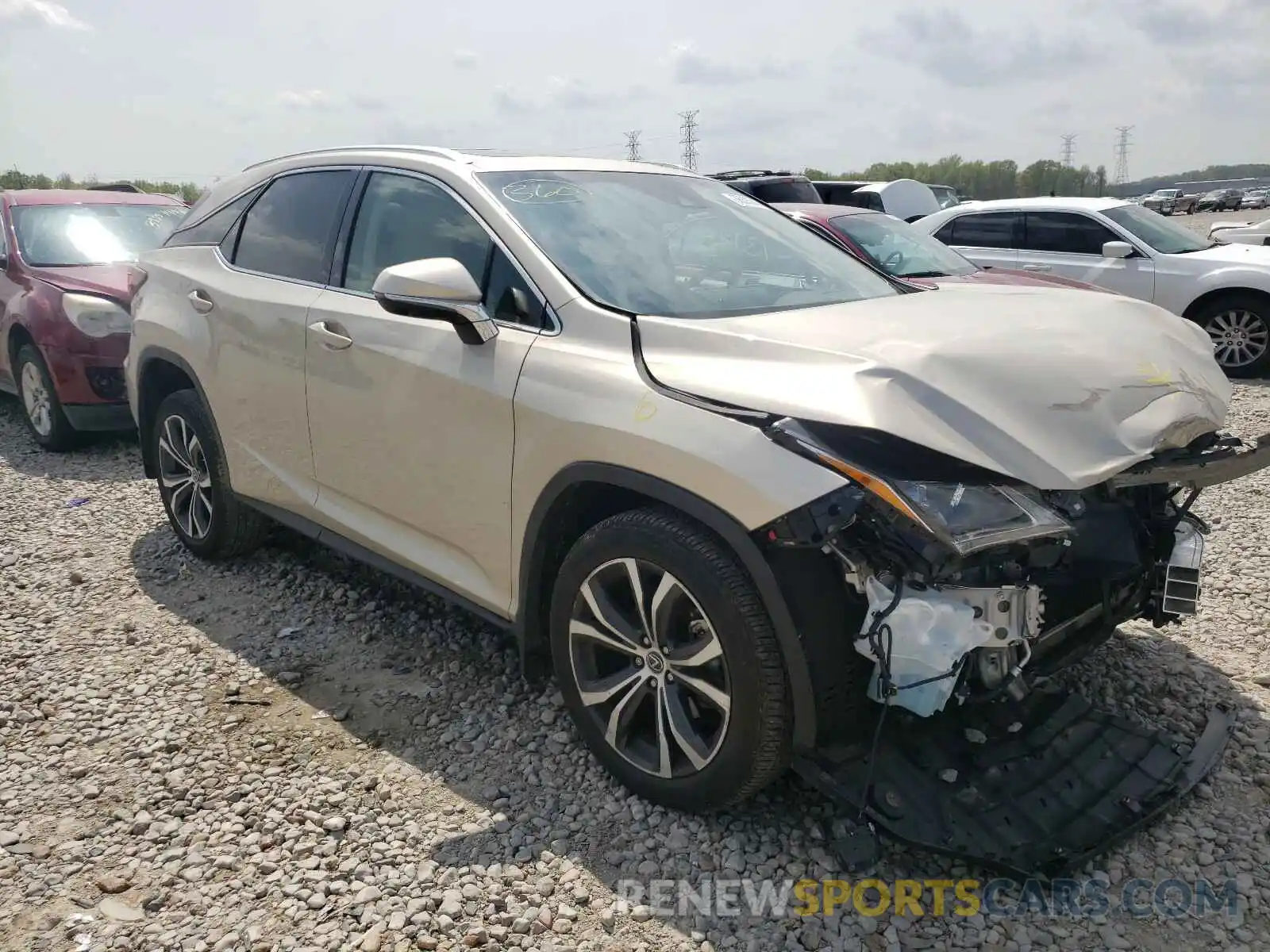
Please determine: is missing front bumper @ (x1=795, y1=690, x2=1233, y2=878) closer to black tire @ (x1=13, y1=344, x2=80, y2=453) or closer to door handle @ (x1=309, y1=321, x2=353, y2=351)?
door handle @ (x1=309, y1=321, x2=353, y2=351)

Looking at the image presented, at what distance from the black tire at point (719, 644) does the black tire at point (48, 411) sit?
5.73 meters

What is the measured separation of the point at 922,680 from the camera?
7.53 ft

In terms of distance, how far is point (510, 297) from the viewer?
3.07m

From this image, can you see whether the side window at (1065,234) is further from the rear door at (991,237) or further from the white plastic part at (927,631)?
the white plastic part at (927,631)

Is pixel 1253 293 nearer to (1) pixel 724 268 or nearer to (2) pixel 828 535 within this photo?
(1) pixel 724 268

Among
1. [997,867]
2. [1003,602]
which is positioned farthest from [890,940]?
[1003,602]

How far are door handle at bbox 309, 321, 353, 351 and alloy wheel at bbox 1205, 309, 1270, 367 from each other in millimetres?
8258

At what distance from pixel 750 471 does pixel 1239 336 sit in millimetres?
8497

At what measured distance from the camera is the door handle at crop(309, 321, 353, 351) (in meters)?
3.47

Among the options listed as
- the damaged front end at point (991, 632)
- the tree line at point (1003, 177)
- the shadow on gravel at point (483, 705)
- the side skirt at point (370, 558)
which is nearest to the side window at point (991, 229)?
the shadow on gravel at point (483, 705)

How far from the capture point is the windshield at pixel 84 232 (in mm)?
7453

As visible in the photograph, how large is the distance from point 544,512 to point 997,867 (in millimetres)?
1489

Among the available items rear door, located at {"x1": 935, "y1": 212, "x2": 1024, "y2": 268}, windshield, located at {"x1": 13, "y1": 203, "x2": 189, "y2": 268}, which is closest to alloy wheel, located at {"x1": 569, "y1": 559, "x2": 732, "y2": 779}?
windshield, located at {"x1": 13, "y1": 203, "x2": 189, "y2": 268}

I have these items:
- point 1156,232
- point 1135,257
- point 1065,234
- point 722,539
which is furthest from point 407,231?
point 1156,232
